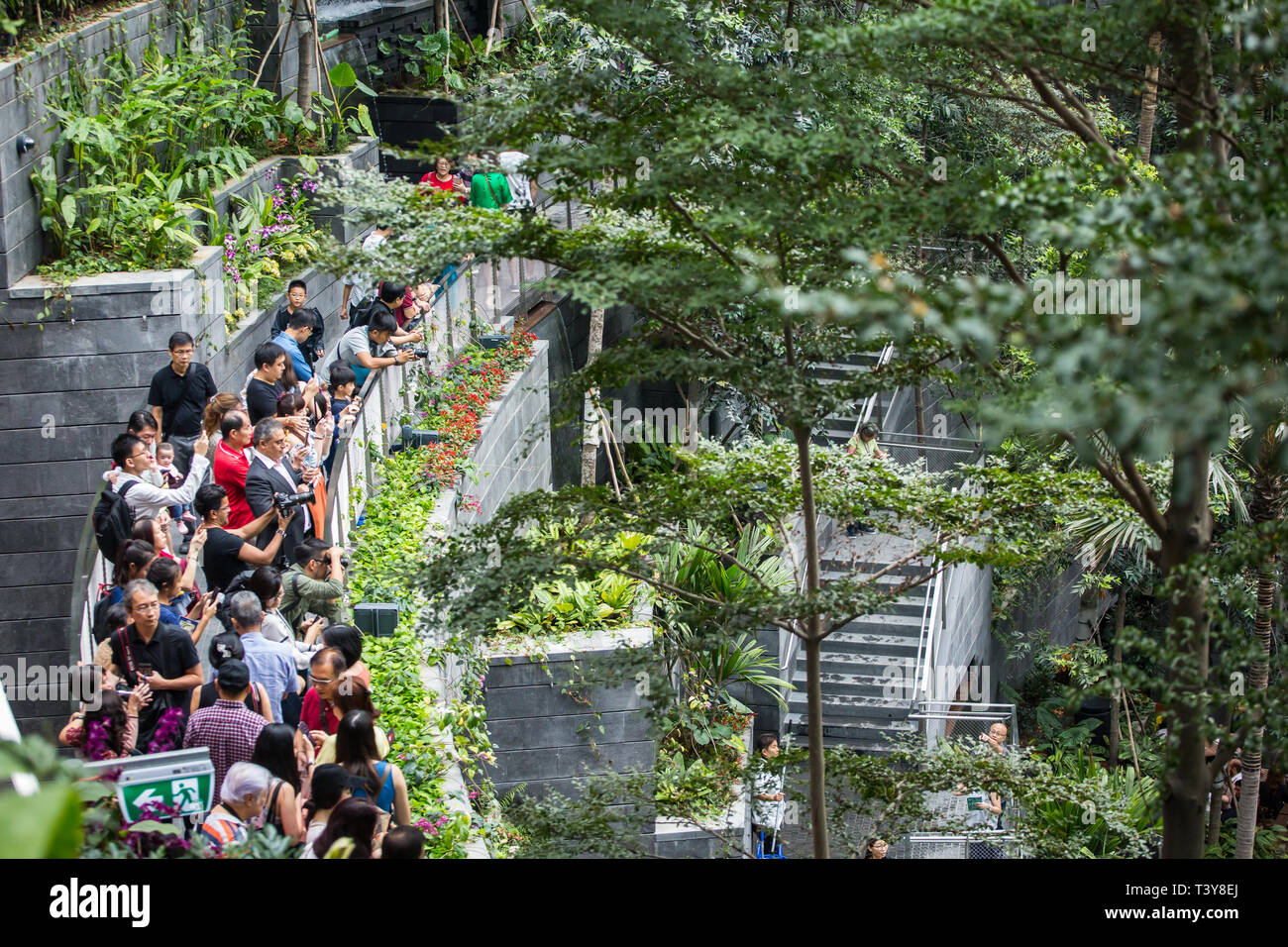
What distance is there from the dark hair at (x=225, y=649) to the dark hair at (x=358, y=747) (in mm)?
717

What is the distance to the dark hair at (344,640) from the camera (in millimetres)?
6520

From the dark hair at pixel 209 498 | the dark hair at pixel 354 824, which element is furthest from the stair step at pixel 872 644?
the dark hair at pixel 354 824

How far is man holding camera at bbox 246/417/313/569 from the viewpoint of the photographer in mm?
7477

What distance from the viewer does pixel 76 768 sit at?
2436 millimetres

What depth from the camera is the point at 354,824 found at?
5211 millimetres

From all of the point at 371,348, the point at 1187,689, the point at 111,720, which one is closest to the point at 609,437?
the point at 371,348

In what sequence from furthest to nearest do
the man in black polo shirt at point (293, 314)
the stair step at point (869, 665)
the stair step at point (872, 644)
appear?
the stair step at point (872, 644) < the stair step at point (869, 665) < the man in black polo shirt at point (293, 314)

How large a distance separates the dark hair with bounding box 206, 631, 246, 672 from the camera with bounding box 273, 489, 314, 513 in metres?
1.35

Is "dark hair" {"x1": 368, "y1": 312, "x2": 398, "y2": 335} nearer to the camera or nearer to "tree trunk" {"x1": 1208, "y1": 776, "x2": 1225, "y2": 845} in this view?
the camera

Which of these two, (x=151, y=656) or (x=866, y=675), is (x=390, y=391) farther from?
(x=866, y=675)

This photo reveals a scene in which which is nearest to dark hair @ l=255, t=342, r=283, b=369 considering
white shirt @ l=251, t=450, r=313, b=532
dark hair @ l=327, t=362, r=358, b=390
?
dark hair @ l=327, t=362, r=358, b=390

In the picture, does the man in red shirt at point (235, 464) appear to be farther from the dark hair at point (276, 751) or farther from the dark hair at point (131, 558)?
the dark hair at point (276, 751)

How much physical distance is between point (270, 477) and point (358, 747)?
2246mm
